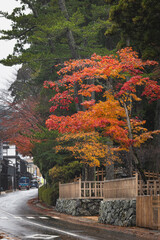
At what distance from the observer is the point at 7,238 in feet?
40.8

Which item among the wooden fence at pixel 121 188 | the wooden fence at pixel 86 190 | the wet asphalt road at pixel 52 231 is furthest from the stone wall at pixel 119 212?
the wooden fence at pixel 86 190

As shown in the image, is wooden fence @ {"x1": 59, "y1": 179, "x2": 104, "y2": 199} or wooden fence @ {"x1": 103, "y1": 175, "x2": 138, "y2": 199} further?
wooden fence @ {"x1": 59, "y1": 179, "x2": 104, "y2": 199}

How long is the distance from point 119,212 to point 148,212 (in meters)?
2.90

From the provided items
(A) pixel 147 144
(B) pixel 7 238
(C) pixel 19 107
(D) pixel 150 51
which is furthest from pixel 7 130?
(B) pixel 7 238

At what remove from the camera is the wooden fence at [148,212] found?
16453mm

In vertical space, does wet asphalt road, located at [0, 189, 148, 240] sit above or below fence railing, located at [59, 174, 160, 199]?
below

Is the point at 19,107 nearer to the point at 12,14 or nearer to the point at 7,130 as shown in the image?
the point at 7,130

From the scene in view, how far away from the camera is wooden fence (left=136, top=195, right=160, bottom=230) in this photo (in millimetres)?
16453

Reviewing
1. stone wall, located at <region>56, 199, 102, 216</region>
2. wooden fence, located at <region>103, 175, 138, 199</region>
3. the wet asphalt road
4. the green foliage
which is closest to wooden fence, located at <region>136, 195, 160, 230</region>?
wooden fence, located at <region>103, 175, 138, 199</region>

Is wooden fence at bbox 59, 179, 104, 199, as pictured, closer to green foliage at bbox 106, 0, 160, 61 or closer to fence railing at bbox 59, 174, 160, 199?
fence railing at bbox 59, 174, 160, 199

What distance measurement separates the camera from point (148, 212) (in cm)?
1675

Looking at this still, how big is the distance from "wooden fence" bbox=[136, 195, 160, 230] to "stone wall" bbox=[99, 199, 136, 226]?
0.57m

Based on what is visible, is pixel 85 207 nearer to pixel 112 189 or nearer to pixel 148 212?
pixel 112 189

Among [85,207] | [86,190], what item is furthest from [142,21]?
[85,207]
